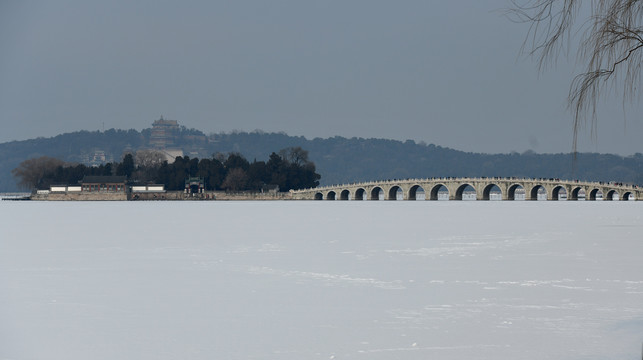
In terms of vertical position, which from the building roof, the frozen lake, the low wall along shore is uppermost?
the building roof

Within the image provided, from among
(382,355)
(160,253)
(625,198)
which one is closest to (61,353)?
(382,355)

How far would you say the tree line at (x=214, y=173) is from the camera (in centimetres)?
13762

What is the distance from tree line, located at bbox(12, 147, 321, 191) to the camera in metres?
138

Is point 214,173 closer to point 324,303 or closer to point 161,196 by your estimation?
point 161,196

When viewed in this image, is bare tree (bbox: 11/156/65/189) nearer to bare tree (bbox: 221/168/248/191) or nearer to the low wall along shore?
the low wall along shore

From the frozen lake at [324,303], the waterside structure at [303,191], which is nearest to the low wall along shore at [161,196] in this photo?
the waterside structure at [303,191]

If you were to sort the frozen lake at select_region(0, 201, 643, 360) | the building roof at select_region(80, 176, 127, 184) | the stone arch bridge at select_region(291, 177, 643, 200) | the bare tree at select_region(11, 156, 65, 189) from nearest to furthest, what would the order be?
the frozen lake at select_region(0, 201, 643, 360) < the stone arch bridge at select_region(291, 177, 643, 200) < the building roof at select_region(80, 176, 127, 184) < the bare tree at select_region(11, 156, 65, 189)

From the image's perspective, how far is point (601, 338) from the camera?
1126 centimetres

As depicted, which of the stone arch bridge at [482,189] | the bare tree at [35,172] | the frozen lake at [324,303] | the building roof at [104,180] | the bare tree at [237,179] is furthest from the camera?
the bare tree at [35,172]

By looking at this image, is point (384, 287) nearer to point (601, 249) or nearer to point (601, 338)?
point (601, 338)

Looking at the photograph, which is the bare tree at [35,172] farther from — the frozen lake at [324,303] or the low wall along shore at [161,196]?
the frozen lake at [324,303]

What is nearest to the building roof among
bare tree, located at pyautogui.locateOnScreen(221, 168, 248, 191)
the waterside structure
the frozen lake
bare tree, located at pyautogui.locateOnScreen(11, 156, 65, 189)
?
the waterside structure

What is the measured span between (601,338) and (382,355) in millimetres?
3230

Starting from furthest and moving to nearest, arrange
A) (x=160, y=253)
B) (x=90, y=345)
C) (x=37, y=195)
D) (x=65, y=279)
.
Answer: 1. (x=37, y=195)
2. (x=160, y=253)
3. (x=65, y=279)
4. (x=90, y=345)
